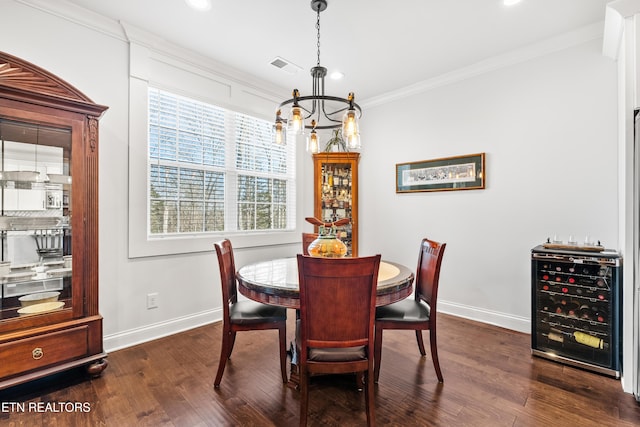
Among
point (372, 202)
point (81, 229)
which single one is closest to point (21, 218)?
point (81, 229)

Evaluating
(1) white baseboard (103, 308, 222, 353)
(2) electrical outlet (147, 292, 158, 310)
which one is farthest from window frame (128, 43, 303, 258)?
(1) white baseboard (103, 308, 222, 353)

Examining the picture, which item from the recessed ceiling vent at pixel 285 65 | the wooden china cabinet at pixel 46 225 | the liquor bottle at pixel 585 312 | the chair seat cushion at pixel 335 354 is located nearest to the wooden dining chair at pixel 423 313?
the chair seat cushion at pixel 335 354

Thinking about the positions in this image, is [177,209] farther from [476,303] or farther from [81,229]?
[476,303]

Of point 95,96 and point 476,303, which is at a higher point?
point 95,96

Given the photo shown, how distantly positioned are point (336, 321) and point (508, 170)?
8.91 feet

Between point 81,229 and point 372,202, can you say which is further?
point 372,202

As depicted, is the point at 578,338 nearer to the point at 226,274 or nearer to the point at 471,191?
the point at 471,191

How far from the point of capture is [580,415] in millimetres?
1854

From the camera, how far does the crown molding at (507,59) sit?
280 centimetres

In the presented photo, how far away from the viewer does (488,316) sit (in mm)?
3396

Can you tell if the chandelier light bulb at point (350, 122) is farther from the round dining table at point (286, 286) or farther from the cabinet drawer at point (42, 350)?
the cabinet drawer at point (42, 350)

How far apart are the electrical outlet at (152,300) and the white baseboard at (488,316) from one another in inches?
125

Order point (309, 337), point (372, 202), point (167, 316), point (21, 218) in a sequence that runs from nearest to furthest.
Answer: point (309, 337) < point (21, 218) < point (167, 316) < point (372, 202)

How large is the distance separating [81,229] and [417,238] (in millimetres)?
3459
